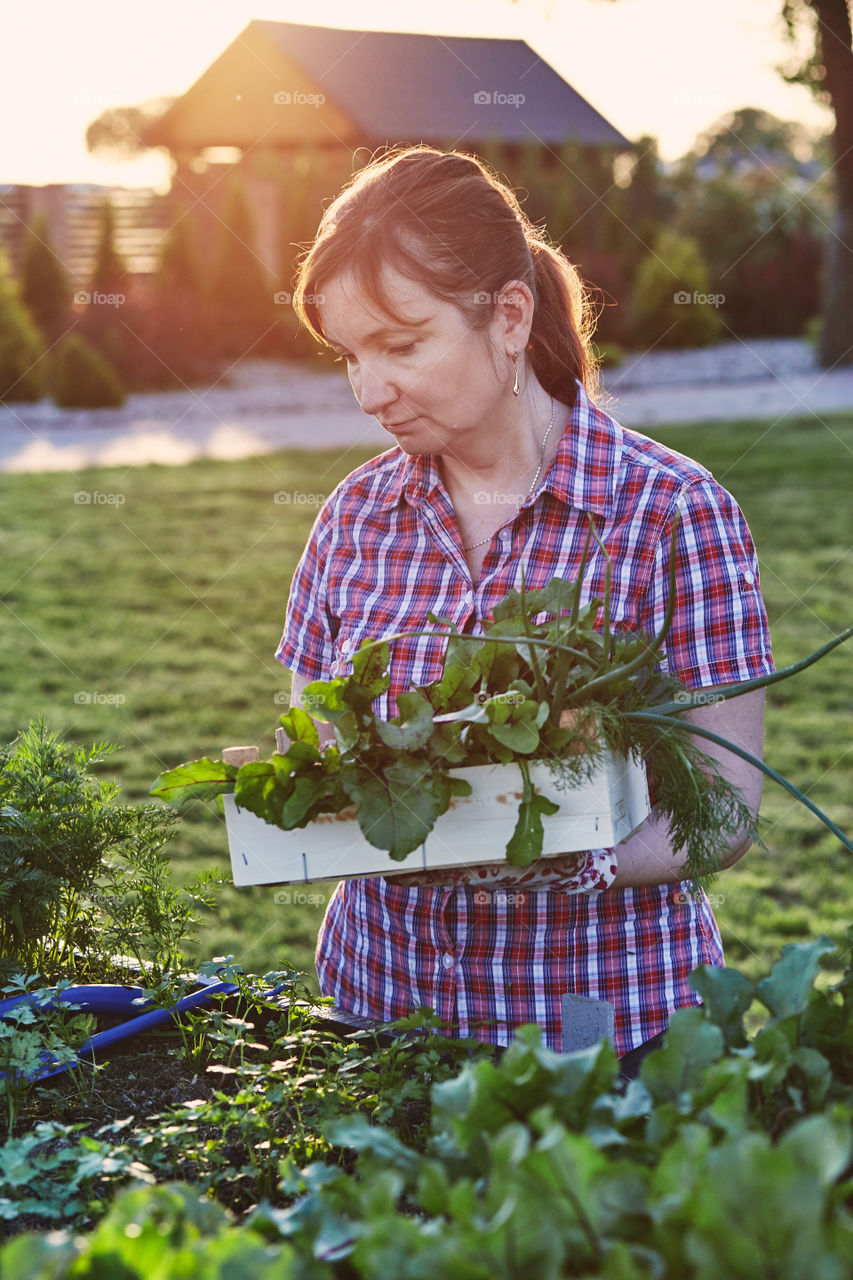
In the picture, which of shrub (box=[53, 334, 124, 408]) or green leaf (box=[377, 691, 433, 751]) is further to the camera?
shrub (box=[53, 334, 124, 408])

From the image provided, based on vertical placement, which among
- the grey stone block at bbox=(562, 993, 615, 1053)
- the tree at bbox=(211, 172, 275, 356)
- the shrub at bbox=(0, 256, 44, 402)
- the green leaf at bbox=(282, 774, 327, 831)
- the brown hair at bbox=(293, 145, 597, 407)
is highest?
the tree at bbox=(211, 172, 275, 356)

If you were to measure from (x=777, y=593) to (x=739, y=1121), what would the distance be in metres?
5.83

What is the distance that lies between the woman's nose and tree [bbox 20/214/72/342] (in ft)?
36.9

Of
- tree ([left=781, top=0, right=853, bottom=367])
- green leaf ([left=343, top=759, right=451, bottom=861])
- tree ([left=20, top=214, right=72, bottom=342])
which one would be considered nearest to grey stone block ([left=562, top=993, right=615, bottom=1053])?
green leaf ([left=343, top=759, right=451, bottom=861])

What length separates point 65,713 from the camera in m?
5.09

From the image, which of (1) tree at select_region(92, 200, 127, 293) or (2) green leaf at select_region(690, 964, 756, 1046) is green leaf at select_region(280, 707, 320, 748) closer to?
(2) green leaf at select_region(690, 964, 756, 1046)

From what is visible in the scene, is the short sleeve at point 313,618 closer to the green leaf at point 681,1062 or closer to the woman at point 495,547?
the woman at point 495,547

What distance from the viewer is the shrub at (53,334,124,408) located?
35.3ft

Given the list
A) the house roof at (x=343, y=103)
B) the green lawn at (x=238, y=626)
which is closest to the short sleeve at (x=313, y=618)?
the green lawn at (x=238, y=626)

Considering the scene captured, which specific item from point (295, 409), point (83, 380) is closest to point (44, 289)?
point (83, 380)

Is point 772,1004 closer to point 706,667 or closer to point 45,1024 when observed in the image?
point 706,667

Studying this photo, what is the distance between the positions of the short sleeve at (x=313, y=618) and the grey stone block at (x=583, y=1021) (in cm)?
86

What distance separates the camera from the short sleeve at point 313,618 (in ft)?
6.83

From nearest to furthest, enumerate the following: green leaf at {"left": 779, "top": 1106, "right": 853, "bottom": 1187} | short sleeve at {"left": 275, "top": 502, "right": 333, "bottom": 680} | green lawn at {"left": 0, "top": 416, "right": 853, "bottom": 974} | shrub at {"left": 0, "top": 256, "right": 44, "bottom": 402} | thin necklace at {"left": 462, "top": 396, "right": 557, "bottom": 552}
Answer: green leaf at {"left": 779, "top": 1106, "right": 853, "bottom": 1187}
thin necklace at {"left": 462, "top": 396, "right": 557, "bottom": 552}
short sleeve at {"left": 275, "top": 502, "right": 333, "bottom": 680}
green lawn at {"left": 0, "top": 416, "right": 853, "bottom": 974}
shrub at {"left": 0, "top": 256, "right": 44, "bottom": 402}
